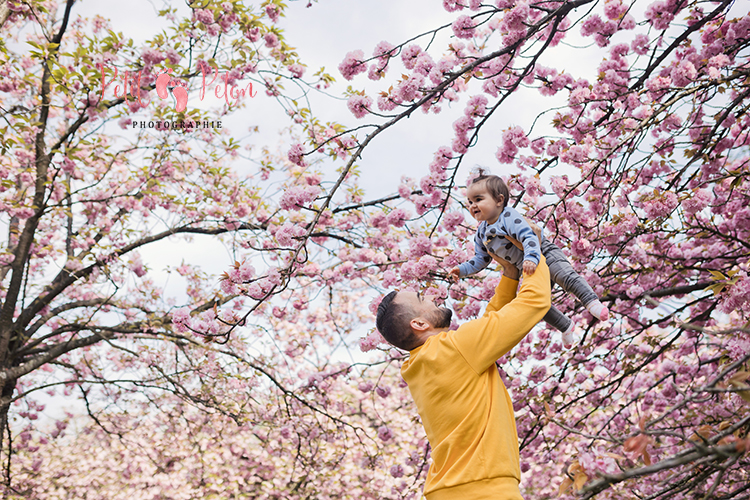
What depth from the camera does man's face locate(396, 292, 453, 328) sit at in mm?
1907

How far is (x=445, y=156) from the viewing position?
339 cm

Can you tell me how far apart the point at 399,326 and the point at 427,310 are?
0.13 m

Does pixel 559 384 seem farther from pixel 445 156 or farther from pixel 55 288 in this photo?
pixel 55 288

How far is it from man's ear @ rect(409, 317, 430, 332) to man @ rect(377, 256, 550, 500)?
5 centimetres

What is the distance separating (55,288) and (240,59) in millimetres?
3814

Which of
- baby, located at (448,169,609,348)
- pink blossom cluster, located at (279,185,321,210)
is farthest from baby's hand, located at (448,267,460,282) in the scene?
pink blossom cluster, located at (279,185,321,210)

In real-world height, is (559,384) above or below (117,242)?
below

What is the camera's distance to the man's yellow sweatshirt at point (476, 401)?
1.57 metres

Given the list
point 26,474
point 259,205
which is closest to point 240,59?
point 259,205

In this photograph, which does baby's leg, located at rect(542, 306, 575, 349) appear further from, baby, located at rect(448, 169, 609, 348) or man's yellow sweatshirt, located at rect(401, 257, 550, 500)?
man's yellow sweatshirt, located at rect(401, 257, 550, 500)

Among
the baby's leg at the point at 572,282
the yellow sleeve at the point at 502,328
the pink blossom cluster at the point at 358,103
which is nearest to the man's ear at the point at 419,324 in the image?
the yellow sleeve at the point at 502,328

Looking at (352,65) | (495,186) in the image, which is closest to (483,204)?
(495,186)

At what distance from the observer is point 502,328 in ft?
5.24

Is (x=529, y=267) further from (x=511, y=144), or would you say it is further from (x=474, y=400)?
(x=511, y=144)
